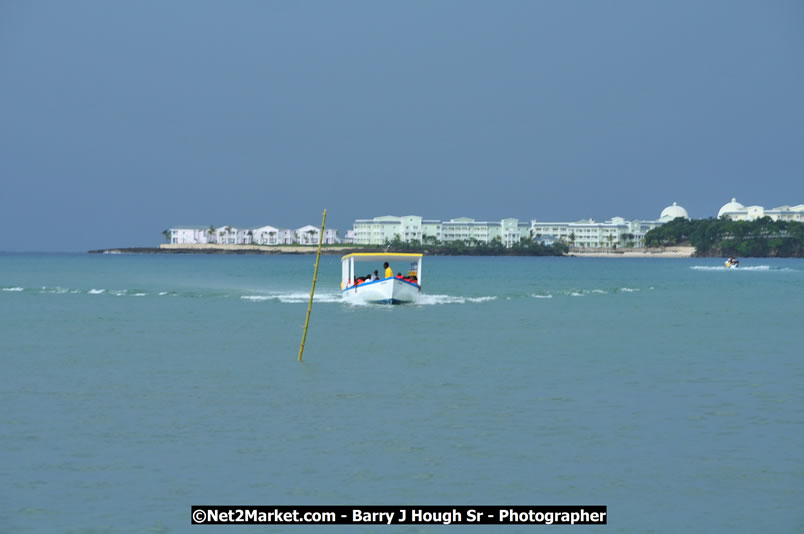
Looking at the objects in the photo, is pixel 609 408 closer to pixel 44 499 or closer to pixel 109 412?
pixel 109 412

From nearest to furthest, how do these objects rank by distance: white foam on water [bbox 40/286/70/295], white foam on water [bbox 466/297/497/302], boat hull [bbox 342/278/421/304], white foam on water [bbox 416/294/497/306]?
boat hull [bbox 342/278/421/304]
white foam on water [bbox 416/294/497/306]
white foam on water [bbox 466/297/497/302]
white foam on water [bbox 40/286/70/295]

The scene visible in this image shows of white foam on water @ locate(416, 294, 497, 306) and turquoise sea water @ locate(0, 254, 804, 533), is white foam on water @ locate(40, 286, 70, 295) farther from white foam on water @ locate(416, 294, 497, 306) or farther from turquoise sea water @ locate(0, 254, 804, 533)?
turquoise sea water @ locate(0, 254, 804, 533)

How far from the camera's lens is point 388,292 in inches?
2104

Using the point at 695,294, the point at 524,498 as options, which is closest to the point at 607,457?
the point at 524,498

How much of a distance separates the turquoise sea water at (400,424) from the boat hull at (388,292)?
39.4ft

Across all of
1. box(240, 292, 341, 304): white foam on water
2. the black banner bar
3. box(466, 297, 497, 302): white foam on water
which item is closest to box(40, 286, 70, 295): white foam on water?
box(240, 292, 341, 304): white foam on water

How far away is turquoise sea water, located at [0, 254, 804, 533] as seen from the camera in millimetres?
14367

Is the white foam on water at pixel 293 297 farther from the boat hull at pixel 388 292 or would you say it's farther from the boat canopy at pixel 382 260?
the boat hull at pixel 388 292

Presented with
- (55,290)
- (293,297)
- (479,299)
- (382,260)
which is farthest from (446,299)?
(55,290)

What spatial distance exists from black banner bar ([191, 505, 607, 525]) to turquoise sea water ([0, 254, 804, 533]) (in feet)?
0.58

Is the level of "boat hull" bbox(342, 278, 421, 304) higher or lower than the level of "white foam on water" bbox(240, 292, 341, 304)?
higher

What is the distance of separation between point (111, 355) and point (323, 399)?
1178 cm

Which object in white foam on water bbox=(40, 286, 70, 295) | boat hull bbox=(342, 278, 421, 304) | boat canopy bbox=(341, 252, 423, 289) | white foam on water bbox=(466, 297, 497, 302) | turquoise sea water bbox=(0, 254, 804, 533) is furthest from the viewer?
white foam on water bbox=(40, 286, 70, 295)

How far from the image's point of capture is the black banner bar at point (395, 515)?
529 inches
